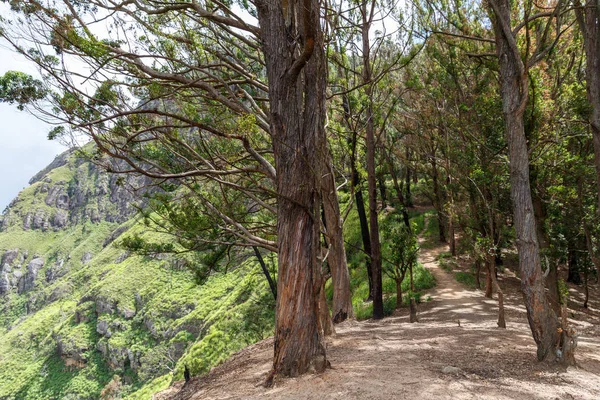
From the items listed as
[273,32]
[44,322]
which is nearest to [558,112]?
[273,32]

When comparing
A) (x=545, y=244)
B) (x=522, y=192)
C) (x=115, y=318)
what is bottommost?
(x=115, y=318)

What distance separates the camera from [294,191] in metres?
4.63

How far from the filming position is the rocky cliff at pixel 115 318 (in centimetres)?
1861

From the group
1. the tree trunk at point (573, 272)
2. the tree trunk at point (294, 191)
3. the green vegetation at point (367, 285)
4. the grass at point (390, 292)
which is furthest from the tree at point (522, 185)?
the tree trunk at point (573, 272)

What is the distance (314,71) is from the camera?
204 inches

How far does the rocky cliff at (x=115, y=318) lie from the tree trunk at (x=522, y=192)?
606 cm

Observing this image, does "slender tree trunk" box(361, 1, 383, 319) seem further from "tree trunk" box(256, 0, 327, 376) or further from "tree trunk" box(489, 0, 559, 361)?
"tree trunk" box(256, 0, 327, 376)

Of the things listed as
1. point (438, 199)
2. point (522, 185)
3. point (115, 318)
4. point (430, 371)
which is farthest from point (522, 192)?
point (115, 318)

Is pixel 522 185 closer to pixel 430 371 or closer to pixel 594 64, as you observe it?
pixel 430 371

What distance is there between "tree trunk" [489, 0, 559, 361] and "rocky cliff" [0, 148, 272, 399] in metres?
6.06

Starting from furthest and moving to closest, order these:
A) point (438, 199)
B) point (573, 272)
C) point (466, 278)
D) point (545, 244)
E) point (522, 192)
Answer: point (438, 199) < point (573, 272) < point (466, 278) < point (545, 244) < point (522, 192)

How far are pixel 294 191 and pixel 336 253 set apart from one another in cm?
498

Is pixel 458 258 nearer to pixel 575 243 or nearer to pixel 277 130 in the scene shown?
pixel 575 243

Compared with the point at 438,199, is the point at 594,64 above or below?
above
